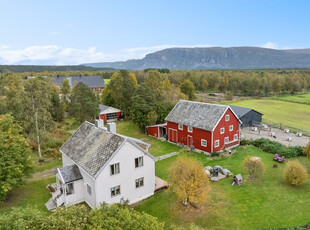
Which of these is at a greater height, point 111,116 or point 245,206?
point 111,116

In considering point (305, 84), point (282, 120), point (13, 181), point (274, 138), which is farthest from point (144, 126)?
point (305, 84)

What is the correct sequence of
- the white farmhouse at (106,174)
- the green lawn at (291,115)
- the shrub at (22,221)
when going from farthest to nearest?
1. the green lawn at (291,115)
2. the white farmhouse at (106,174)
3. the shrub at (22,221)

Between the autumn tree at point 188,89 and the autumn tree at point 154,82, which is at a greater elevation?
the autumn tree at point 154,82

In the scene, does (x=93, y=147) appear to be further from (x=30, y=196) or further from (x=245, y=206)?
(x=245, y=206)

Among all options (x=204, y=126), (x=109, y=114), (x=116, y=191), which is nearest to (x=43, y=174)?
(x=116, y=191)

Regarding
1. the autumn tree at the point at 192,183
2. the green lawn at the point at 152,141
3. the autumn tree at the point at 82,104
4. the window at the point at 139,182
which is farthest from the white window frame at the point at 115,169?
the autumn tree at the point at 82,104

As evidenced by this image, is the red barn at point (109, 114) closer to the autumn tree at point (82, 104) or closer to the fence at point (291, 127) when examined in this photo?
the autumn tree at point (82, 104)

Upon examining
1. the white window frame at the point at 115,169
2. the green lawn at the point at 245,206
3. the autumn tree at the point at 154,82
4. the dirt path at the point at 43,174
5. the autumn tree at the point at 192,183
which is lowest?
the green lawn at the point at 245,206
